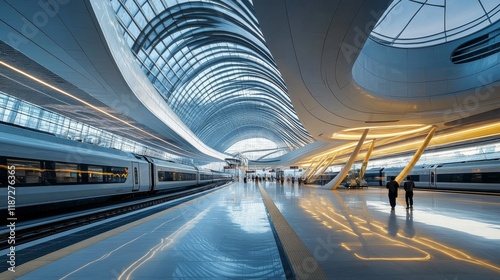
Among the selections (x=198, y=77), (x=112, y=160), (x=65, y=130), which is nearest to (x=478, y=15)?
(x=112, y=160)

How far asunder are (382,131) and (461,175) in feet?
23.6

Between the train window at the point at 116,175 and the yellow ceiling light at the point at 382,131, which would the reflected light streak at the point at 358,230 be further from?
the yellow ceiling light at the point at 382,131

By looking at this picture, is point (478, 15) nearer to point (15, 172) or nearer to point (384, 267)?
point (384, 267)

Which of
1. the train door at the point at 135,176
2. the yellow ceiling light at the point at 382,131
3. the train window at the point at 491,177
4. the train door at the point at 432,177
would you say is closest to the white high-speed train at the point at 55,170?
the train door at the point at 135,176

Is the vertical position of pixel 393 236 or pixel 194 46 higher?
pixel 194 46

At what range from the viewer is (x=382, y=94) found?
17688 millimetres

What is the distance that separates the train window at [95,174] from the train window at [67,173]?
2.99ft

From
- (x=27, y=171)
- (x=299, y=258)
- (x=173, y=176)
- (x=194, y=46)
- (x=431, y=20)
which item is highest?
(x=194, y=46)

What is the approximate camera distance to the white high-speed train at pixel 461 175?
68.4 ft

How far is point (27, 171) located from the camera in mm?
9953

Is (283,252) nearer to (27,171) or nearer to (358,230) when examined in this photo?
(358,230)

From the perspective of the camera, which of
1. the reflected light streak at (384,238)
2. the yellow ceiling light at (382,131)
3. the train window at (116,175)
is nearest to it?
the reflected light streak at (384,238)

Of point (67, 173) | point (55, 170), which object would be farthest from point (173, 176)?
point (55, 170)

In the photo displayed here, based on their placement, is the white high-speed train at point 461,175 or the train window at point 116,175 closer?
the train window at point 116,175
